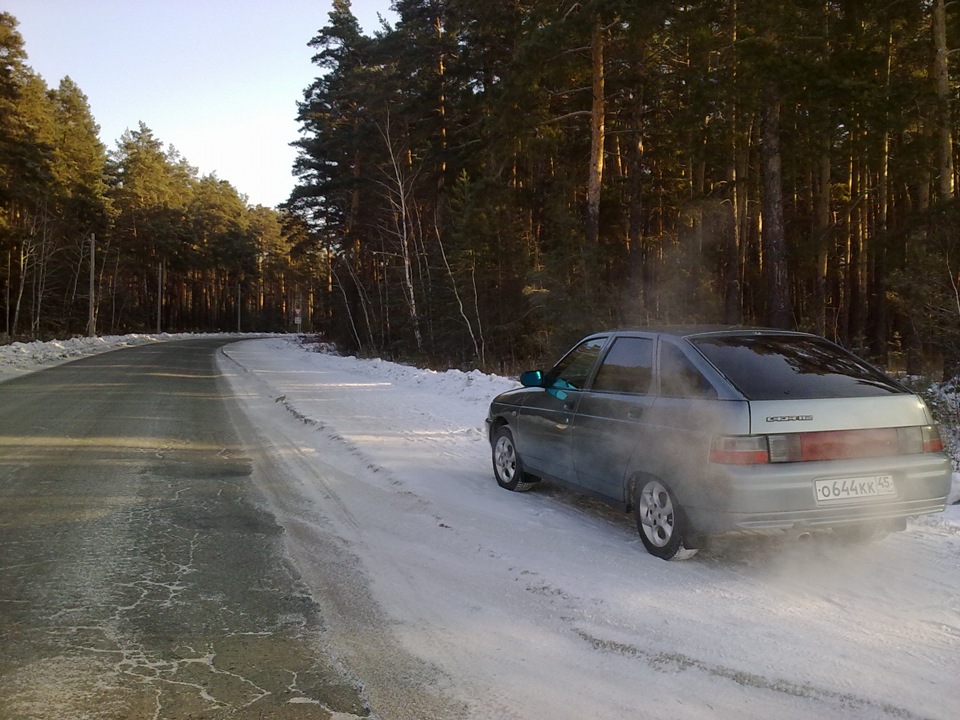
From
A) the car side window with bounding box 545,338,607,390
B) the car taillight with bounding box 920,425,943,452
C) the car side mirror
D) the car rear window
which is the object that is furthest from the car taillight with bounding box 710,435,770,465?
the car side mirror

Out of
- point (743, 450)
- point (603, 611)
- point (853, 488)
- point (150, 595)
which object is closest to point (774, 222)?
point (853, 488)

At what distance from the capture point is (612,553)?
4.93 m

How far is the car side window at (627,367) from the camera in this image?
5250mm

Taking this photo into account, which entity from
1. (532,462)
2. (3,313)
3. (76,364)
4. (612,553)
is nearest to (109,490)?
(532,462)

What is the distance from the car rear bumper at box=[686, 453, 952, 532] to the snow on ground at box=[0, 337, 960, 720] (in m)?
0.39

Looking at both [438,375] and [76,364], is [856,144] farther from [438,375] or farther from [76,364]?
[76,364]

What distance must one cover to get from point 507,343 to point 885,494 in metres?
19.4

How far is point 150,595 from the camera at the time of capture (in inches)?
165

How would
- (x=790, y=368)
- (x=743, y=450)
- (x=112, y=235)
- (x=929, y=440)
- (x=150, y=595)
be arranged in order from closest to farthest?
(x=150, y=595)
(x=743, y=450)
(x=929, y=440)
(x=790, y=368)
(x=112, y=235)

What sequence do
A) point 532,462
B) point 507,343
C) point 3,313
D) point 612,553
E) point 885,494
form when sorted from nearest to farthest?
point 885,494 < point 612,553 < point 532,462 < point 507,343 < point 3,313

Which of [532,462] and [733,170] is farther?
[733,170]

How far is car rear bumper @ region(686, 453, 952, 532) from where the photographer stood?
168 inches

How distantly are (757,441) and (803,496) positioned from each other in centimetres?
44

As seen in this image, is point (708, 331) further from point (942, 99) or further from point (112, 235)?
point (112, 235)
